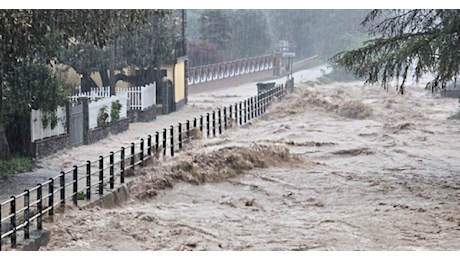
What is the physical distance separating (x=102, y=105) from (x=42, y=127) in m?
5.24

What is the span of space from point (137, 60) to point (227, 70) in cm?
2503

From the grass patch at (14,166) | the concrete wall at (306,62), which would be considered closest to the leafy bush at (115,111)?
the grass patch at (14,166)

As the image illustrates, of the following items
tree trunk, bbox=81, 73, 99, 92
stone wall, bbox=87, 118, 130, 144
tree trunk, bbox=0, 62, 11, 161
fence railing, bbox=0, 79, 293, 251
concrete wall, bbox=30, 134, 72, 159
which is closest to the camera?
fence railing, bbox=0, 79, 293, 251

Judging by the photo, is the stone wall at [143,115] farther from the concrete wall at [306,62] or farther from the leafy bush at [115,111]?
the concrete wall at [306,62]

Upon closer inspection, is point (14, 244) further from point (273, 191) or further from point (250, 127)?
point (250, 127)

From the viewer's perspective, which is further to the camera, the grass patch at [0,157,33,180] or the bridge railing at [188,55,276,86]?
the bridge railing at [188,55,276,86]

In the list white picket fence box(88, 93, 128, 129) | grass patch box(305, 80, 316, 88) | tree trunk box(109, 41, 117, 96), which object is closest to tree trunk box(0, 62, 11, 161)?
white picket fence box(88, 93, 128, 129)

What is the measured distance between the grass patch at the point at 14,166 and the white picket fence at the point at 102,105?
18.1ft

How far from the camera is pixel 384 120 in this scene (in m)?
36.8

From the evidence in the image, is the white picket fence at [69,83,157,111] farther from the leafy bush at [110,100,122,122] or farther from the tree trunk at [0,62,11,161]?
the tree trunk at [0,62,11,161]

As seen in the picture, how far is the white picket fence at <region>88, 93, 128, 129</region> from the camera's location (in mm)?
26438

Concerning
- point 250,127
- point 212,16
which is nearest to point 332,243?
point 250,127

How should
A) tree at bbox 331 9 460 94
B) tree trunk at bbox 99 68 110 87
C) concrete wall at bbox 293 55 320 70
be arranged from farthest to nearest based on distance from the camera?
concrete wall at bbox 293 55 320 70 → tree trunk at bbox 99 68 110 87 → tree at bbox 331 9 460 94

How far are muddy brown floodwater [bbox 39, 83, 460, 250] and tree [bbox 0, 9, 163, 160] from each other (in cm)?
355
